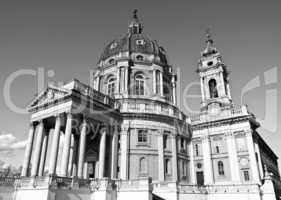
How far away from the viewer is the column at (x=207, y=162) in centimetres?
3119

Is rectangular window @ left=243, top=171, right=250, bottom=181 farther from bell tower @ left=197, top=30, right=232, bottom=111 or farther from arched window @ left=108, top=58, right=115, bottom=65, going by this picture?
arched window @ left=108, top=58, right=115, bottom=65

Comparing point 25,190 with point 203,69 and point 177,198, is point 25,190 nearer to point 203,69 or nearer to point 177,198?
point 177,198

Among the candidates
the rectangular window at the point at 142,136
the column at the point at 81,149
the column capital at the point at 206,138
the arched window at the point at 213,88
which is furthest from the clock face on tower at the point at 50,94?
the arched window at the point at 213,88

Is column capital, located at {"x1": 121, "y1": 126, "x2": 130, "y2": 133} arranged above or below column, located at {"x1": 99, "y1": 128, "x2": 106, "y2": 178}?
above

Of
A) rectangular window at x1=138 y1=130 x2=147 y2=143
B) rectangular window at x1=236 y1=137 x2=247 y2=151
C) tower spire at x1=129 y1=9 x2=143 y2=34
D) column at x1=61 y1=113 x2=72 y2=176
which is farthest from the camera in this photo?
tower spire at x1=129 y1=9 x2=143 y2=34

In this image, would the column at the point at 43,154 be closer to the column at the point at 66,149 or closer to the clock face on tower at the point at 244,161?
the column at the point at 66,149

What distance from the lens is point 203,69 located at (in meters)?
41.1

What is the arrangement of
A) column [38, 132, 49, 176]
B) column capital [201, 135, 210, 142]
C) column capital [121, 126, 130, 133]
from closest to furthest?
column [38, 132, 49, 176]
column capital [121, 126, 130, 133]
column capital [201, 135, 210, 142]

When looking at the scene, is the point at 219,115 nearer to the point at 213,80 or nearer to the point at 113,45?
the point at 213,80

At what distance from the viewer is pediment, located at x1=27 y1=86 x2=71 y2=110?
23.4 metres

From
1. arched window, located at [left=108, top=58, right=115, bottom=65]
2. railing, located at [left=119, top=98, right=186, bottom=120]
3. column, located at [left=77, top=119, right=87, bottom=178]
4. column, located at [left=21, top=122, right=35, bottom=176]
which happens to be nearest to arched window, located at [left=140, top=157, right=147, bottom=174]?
railing, located at [left=119, top=98, right=186, bottom=120]

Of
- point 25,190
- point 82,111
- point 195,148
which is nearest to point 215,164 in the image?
point 195,148

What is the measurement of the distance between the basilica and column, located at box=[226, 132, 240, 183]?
0.39ft

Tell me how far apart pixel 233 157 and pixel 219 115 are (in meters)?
6.25
